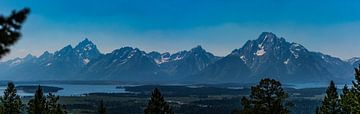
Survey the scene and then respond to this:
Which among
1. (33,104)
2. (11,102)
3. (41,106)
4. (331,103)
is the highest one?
(11,102)

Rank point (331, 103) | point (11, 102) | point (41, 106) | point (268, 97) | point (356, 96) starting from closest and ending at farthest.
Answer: point (268, 97) → point (356, 96) → point (331, 103) → point (41, 106) → point (11, 102)

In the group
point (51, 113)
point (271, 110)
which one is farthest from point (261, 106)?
point (51, 113)

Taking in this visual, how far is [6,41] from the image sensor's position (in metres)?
15.9

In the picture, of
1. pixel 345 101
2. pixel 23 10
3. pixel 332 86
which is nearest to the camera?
pixel 23 10

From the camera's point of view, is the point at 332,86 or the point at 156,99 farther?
the point at 332,86

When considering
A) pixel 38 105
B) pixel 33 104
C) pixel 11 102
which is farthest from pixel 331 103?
pixel 11 102

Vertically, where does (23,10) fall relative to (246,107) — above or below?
above

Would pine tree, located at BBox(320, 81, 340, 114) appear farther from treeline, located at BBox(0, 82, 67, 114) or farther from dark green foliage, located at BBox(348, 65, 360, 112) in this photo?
treeline, located at BBox(0, 82, 67, 114)

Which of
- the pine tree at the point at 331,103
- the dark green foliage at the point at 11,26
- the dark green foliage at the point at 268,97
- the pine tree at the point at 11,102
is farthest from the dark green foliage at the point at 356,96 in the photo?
the pine tree at the point at 11,102

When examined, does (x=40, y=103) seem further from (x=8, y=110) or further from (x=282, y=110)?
(x=282, y=110)

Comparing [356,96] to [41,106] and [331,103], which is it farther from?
[41,106]

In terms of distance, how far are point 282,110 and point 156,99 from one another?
14492 mm

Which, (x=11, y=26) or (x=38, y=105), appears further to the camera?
(x=38, y=105)

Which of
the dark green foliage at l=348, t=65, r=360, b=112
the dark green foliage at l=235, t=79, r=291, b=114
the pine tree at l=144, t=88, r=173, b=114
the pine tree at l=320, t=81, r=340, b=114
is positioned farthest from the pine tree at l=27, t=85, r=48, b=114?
the dark green foliage at l=348, t=65, r=360, b=112
